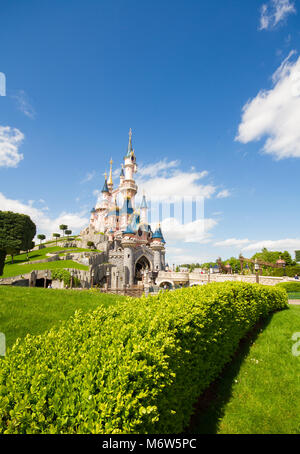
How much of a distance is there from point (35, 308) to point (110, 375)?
9140 mm

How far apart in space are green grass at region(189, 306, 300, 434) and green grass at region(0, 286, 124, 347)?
217 inches

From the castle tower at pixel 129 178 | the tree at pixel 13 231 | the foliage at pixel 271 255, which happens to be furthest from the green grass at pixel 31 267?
the foliage at pixel 271 255

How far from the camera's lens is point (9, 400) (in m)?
2.61

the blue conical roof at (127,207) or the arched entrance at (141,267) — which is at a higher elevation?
the blue conical roof at (127,207)

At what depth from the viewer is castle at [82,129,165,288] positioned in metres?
43.2

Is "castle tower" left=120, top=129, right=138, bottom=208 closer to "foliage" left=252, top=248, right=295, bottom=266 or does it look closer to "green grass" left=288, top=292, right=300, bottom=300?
"green grass" left=288, top=292, right=300, bottom=300

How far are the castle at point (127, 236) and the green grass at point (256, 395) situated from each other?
76.0 feet

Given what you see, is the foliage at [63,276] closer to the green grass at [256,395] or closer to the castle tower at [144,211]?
the green grass at [256,395]

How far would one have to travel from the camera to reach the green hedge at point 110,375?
96.0 inches

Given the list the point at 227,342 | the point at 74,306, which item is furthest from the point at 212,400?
the point at 74,306
